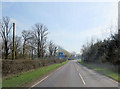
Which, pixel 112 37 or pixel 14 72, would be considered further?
pixel 112 37

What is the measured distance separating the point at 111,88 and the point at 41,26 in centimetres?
4475

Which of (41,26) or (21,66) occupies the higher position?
(41,26)

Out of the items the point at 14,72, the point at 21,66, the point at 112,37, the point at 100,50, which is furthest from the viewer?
the point at 100,50

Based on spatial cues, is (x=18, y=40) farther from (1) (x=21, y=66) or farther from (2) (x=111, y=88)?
(2) (x=111, y=88)

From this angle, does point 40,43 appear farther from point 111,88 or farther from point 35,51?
→ point 111,88

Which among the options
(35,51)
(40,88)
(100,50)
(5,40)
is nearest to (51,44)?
(35,51)

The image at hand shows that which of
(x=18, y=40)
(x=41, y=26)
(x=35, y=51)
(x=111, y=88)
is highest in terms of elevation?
(x=41, y=26)

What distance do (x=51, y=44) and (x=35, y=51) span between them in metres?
23.2

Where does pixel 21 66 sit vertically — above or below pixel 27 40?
below

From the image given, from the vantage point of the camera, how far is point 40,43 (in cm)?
5044

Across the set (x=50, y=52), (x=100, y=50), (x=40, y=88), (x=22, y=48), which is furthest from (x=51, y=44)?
(x=40, y=88)

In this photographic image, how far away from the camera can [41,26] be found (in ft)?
172

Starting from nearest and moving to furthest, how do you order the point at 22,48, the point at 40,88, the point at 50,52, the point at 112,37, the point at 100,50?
1. the point at 40,88
2. the point at 112,37
3. the point at 100,50
4. the point at 22,48
5. the point at 50,52

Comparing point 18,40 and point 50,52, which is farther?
point 50,52
